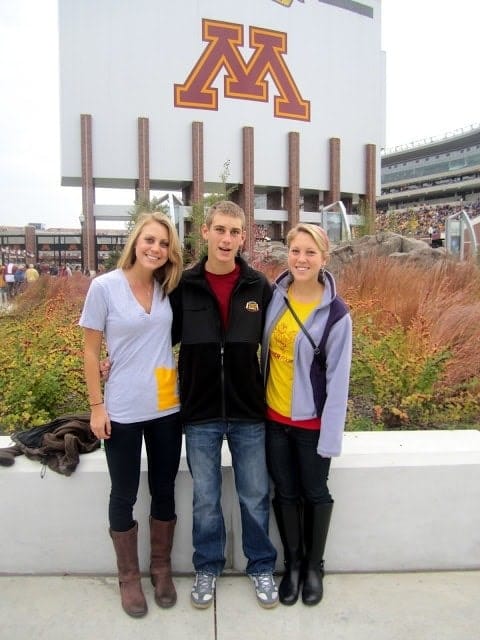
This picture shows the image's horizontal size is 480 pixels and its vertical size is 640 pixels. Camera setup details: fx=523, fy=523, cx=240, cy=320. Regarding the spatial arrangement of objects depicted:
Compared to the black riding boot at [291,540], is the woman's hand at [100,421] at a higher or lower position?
higher

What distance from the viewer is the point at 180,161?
122ft

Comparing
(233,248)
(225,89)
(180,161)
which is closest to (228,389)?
(233,248)

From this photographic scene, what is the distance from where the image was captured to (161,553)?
259 cm

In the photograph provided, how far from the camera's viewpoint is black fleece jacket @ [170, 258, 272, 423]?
7.98ft

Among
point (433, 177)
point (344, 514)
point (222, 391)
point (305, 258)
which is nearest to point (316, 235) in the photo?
point (305, 258)

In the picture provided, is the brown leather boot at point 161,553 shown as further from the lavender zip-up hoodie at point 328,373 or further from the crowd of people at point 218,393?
the lavender zip-up hoodie at point 328,373

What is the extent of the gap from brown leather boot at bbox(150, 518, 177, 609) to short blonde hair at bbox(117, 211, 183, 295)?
116 centimetres

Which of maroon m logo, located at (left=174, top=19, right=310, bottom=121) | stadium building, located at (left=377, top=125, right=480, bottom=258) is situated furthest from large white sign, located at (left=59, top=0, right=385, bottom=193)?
stadium building, located at (left=377, top=125, right=480, bottom=258)

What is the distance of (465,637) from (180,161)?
37394mm

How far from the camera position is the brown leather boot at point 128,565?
97.3 inches

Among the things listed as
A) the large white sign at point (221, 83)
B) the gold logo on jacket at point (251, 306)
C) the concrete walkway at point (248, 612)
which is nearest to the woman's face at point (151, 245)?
the gold logo on jacket at point (251, 306)

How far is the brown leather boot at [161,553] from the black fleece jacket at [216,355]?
22.4 inches

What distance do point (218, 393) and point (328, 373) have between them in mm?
526

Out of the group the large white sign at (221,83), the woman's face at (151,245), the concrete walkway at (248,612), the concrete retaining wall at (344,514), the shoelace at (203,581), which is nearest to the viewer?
the concrete walkway at (248,612)
